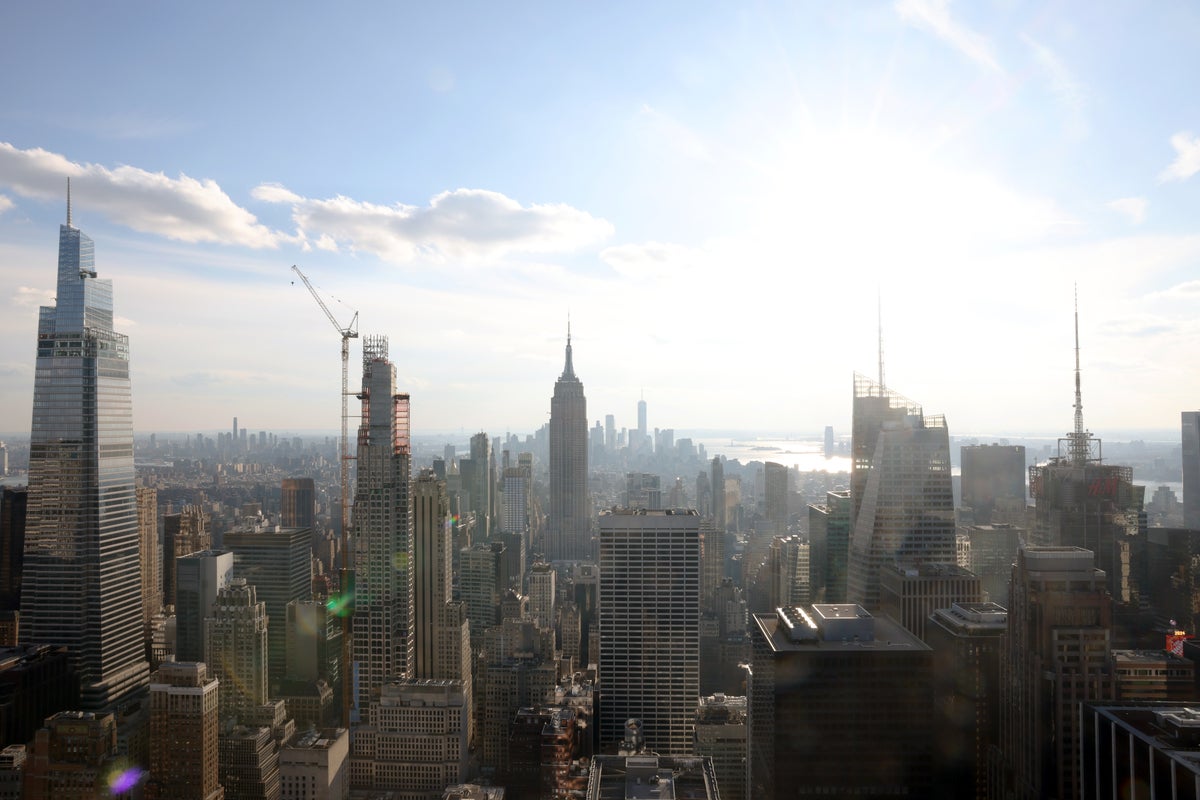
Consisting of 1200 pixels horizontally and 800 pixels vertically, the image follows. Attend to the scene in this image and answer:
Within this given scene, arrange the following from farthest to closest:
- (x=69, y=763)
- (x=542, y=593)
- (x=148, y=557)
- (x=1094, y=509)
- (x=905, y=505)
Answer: (x=542, y=593)
(x=148, y=557)
(x=1094, y=509)
(x=905, y=505)
(x=69, y=763)

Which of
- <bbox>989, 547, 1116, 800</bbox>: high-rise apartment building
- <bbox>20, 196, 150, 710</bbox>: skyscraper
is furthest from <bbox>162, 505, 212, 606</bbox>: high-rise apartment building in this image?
<bbox>989, 547, 1116, 800</bbox>: high-rise apartment building

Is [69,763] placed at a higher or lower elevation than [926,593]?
lower

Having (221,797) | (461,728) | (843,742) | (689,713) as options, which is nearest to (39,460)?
(221,797)

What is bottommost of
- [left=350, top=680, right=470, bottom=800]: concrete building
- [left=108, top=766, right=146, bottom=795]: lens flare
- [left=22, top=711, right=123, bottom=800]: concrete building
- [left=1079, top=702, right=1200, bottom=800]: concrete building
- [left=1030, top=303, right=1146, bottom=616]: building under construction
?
[left=350, top=680, right=470, bottom=800]: concrete building

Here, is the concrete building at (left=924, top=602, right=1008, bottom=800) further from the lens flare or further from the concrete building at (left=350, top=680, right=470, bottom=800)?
the lens flare

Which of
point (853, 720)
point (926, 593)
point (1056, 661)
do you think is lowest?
point (853, 720)

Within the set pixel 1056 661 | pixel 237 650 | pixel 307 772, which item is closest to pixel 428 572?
pixel 237 650

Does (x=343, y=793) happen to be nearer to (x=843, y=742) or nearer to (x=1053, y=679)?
(x=843, y=742)

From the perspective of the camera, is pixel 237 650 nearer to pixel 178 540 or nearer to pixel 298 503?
pixel 178 540

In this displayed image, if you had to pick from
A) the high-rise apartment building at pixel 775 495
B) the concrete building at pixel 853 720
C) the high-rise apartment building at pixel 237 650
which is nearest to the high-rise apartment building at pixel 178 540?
the high-rise apartment building at pixel 237 650
